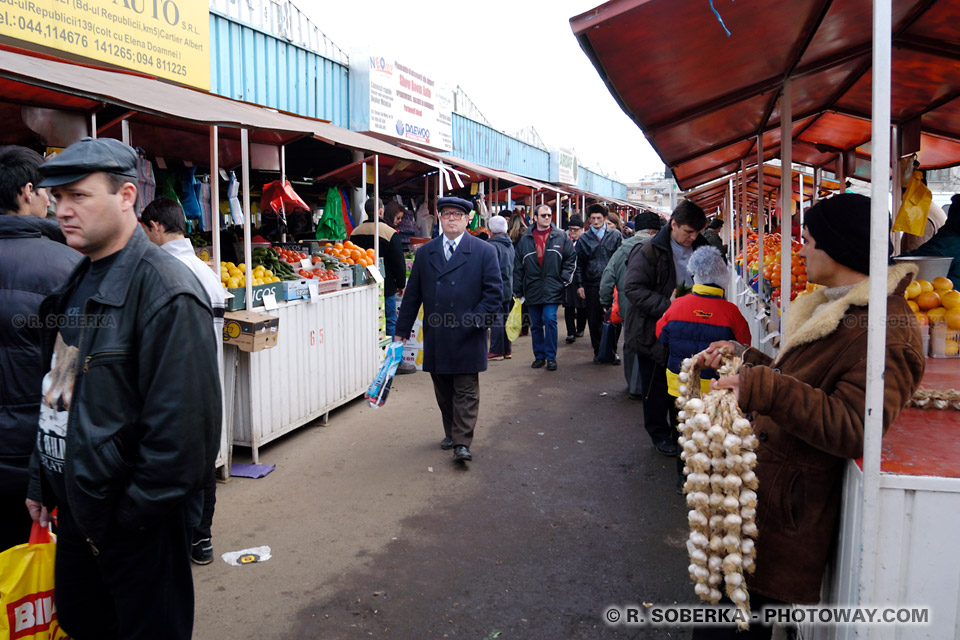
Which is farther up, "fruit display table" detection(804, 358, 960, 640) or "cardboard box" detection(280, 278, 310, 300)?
"cardboard box" detection(280, 278, 310, 300)

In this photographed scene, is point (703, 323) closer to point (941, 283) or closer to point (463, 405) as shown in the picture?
point (941, 283)

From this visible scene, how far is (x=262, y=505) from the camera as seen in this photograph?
4.88 metres

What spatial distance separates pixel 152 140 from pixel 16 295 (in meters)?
4.12

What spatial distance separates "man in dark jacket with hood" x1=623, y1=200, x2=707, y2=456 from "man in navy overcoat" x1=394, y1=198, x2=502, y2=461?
1.17 metres

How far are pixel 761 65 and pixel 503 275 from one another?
238 inches

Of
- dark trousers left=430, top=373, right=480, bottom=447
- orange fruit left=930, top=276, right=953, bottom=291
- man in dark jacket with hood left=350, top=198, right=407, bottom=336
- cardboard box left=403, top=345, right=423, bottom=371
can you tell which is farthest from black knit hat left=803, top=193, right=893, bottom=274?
cardboard box left=403, top=345, right=423, bottom=371

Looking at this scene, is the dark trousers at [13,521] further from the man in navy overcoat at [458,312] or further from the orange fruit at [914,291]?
A: the orange fruit at [914,291]

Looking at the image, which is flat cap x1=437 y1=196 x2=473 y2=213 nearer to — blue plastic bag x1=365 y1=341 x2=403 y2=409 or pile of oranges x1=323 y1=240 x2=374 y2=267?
blue plastic bag x1=365 y1=341 x2=403 y2=409

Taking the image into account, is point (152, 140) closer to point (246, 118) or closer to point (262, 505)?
point (246, 118)

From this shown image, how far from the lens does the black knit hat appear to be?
2.16 metres

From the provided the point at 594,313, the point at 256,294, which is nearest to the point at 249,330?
the point at 256,294

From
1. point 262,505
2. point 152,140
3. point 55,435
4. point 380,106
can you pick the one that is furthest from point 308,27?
point 55,435

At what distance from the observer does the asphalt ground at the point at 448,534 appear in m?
3.50

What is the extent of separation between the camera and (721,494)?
A: 6.90 feet
